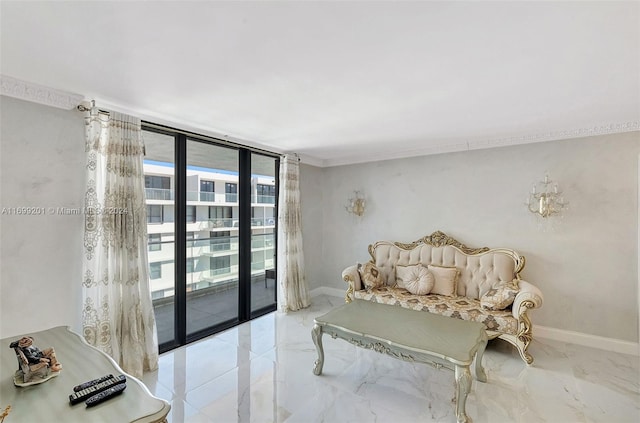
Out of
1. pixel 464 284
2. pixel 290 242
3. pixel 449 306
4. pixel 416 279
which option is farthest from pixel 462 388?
pixel 290 242

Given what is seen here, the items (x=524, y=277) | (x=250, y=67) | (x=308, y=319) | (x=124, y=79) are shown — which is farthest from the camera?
(x=308, y=319)

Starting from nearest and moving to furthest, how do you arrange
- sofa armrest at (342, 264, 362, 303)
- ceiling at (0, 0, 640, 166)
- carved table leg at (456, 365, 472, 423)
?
1. ceiling at (0, 0, 640, 166)
2. carved table leg at (456, 365, 472, 423)
3. sofa armrest at (342, 264, 362, 303)

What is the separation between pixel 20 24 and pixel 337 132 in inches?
103

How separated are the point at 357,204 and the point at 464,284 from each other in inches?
79.7

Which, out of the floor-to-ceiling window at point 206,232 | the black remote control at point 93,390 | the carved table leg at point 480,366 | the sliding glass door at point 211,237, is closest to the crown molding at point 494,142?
the floor-to-ceiling window at point 206,232

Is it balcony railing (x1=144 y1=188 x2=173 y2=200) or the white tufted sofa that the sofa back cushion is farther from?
balcony railing (x1=144 y1=188 x2=173 y2=200)

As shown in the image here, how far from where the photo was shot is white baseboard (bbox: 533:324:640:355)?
3133mm

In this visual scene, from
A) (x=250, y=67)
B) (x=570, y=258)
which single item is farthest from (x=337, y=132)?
(x=570, y=258)

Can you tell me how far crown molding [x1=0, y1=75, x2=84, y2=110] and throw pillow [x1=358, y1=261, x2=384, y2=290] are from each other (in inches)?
142

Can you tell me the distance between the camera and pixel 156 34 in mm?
1544

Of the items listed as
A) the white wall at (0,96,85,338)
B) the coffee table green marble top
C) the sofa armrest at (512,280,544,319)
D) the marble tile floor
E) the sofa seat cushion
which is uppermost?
the white wall at (0,96,85,338)

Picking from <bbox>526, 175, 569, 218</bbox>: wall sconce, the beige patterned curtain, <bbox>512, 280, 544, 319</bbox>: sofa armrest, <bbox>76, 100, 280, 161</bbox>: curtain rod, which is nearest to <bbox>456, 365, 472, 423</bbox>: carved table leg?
<bbox>512, 280, 544, 319</bbox>: sofa armrest

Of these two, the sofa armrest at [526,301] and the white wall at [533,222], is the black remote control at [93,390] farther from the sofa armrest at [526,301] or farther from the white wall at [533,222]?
the white wall at [533,222]

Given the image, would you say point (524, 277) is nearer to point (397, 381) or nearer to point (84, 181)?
point (397, 381)
